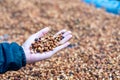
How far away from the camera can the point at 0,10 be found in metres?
7.81

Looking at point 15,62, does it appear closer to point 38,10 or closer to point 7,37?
point 7,37

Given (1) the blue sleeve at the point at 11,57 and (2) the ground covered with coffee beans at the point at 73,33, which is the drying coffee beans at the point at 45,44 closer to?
(1) the blue sleeve at the point at 11,57

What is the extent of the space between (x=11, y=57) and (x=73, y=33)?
319 centimetres

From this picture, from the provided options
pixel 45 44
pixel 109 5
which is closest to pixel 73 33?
pixel 109 5

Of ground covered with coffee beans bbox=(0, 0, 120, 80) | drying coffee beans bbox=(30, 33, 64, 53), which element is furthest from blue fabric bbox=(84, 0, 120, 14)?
drying coffee beans bbox=(30, 33, 64, 53)

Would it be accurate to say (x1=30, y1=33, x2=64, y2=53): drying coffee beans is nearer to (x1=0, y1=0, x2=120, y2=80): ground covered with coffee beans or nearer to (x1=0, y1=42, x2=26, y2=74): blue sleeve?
(x1=0, y1=42, x2=26, y2=74): blue sleeve

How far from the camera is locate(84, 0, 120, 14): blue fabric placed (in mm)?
7836

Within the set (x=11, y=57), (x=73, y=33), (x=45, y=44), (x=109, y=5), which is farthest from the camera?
(x=109, y=5)

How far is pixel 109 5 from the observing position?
8.07 m

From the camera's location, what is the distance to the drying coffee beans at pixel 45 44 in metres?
3.72

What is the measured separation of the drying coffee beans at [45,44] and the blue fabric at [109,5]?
156 inches

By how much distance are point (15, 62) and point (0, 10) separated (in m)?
4.70

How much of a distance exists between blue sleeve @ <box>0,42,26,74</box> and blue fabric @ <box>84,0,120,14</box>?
15.6 ft

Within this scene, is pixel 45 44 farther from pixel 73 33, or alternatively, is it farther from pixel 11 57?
pixel 73 33
